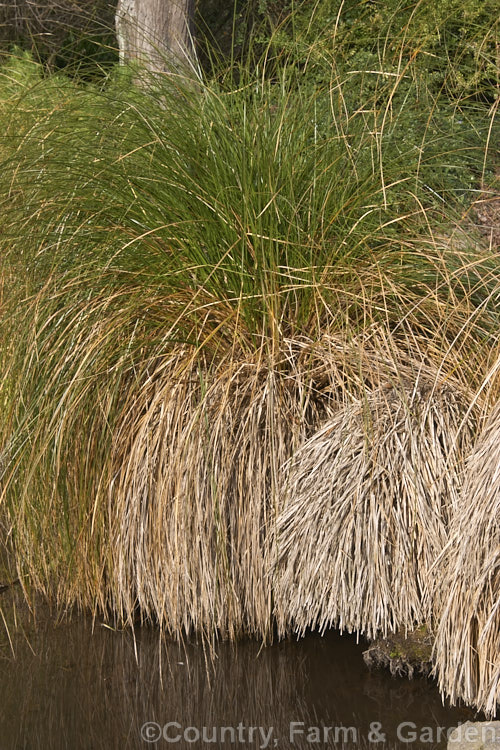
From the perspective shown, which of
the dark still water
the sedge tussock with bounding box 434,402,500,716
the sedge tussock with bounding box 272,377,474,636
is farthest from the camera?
the sedge tussock with bounding box 272,377,474,636

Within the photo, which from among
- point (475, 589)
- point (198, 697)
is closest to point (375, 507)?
point (475, 589)

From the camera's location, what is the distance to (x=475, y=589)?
214 cm

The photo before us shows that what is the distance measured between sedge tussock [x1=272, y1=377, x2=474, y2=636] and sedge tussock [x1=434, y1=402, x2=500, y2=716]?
0.54ft

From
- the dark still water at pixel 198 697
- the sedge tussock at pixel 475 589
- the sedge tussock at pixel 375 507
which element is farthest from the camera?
the sedge tussock at pixel 375 507

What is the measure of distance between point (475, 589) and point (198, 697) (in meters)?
0.88

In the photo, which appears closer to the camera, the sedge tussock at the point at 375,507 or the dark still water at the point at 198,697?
the dark still water at the point at 198,697

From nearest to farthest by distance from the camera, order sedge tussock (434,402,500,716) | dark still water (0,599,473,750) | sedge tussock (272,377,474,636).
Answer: sedge tussock (434,402,500,716)
dark still water (0,599,473,750)
sedge tussock (272,377,474,636)

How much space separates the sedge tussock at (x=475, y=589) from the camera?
2.12 metres

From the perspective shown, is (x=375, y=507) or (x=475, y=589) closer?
(x=475, y=589)

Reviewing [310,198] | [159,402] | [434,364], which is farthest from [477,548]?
[310,198]

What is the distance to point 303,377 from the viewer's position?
107 inches

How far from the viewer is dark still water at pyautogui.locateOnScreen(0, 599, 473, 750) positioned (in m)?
2.31

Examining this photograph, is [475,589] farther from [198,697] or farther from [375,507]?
[198,697]

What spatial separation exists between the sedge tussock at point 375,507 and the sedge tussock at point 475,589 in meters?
0.17
